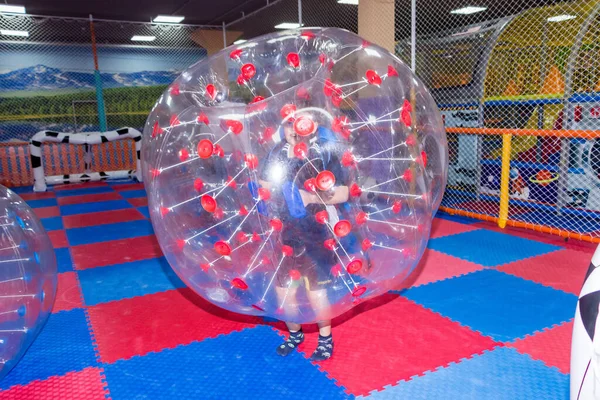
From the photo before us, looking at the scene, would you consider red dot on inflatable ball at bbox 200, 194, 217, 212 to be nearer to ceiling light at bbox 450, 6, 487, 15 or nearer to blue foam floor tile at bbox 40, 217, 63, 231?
blue foam floor tile at bbox 40, 217, 63, 231

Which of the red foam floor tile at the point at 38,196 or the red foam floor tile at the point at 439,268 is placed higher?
the red foam floor tile at the point at 38,196

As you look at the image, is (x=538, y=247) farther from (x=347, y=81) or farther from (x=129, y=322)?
(x=129, y=322)

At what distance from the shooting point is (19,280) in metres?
2.78

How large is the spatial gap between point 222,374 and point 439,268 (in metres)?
2.43

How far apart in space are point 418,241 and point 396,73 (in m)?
0.88

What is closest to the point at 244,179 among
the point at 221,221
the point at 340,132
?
the point at 221,221

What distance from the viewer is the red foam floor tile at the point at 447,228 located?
571 centimetres

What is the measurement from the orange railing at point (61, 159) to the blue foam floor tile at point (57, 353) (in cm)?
843

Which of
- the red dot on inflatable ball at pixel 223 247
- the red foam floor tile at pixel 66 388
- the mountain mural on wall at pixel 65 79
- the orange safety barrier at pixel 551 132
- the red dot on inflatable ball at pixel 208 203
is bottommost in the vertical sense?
the red foam floor tile at pixel 66 388

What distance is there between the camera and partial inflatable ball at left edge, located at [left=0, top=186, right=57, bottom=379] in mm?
2707

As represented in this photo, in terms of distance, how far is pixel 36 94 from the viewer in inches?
622

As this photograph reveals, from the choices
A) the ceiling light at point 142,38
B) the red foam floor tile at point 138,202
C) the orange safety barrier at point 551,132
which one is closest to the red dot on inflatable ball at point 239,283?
Answer: the orange safety barrier at point 551,132

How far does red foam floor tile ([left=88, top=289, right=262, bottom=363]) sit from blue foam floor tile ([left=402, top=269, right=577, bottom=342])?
144 cm

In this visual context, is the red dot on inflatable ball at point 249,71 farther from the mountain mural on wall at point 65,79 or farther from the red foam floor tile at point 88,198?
the mountain mural on wall at point 65,79
